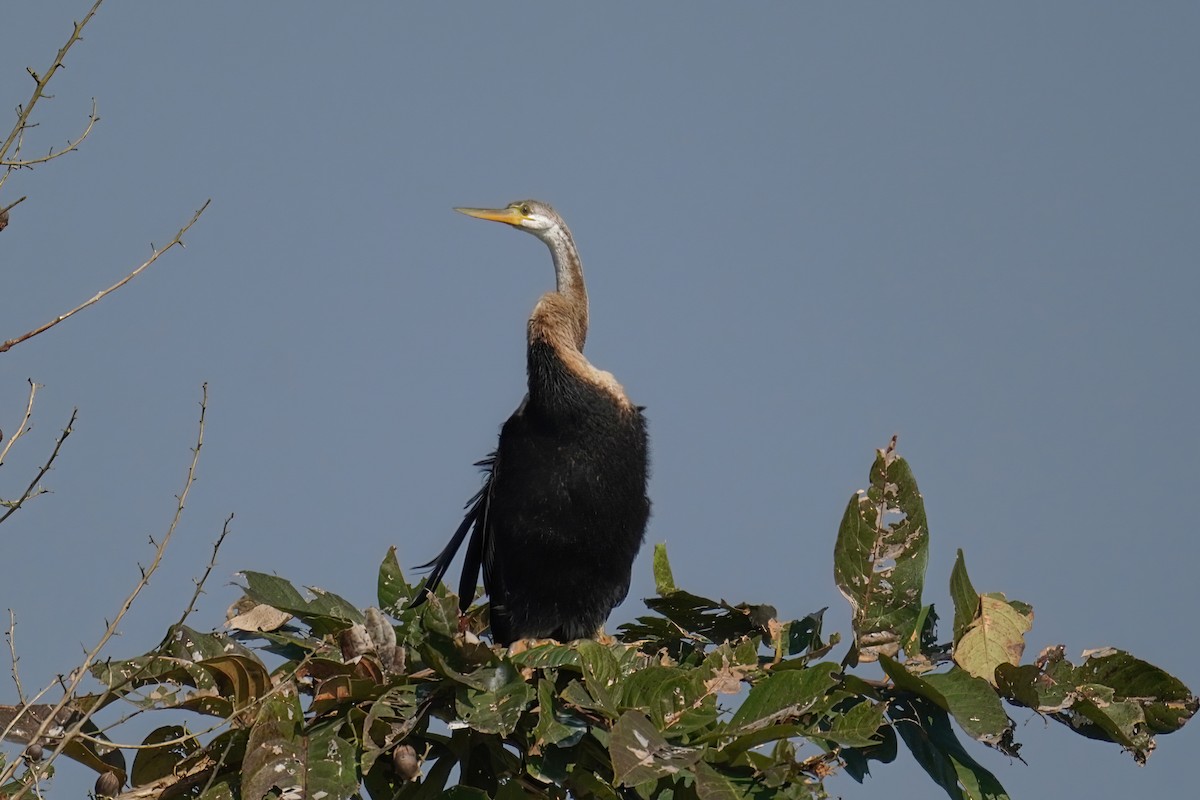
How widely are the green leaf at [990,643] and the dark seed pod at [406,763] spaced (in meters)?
1.34

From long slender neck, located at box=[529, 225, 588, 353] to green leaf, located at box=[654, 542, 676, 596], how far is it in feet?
4.15

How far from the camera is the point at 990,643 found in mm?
3664

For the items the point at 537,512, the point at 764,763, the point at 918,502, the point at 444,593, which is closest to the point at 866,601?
the point at 918,502

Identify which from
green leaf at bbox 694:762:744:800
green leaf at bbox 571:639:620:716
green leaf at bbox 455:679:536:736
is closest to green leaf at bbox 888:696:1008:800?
green leaf at bbox 694:762:744:800

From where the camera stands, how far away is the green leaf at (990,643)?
3.65 m

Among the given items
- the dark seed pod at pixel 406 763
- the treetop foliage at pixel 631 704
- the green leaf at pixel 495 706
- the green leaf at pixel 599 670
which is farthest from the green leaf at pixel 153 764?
the green leaf at pixel 599 670

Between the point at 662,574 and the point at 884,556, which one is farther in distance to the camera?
the point at 662,574

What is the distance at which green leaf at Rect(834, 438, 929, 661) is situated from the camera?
373 centimetres

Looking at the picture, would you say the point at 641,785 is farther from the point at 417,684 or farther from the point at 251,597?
the point at 251,597

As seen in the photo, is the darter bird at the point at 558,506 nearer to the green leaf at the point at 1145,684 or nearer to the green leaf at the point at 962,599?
the green leaf at the point at 962,599

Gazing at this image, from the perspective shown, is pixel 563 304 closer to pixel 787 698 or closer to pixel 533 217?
pixel 533 217

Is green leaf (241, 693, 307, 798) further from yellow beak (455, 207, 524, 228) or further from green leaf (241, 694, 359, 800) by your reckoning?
yellow beak (455, 207, 524, 228)

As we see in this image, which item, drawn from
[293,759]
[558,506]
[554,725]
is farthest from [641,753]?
[558,506]

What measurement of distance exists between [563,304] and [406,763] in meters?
3.00
